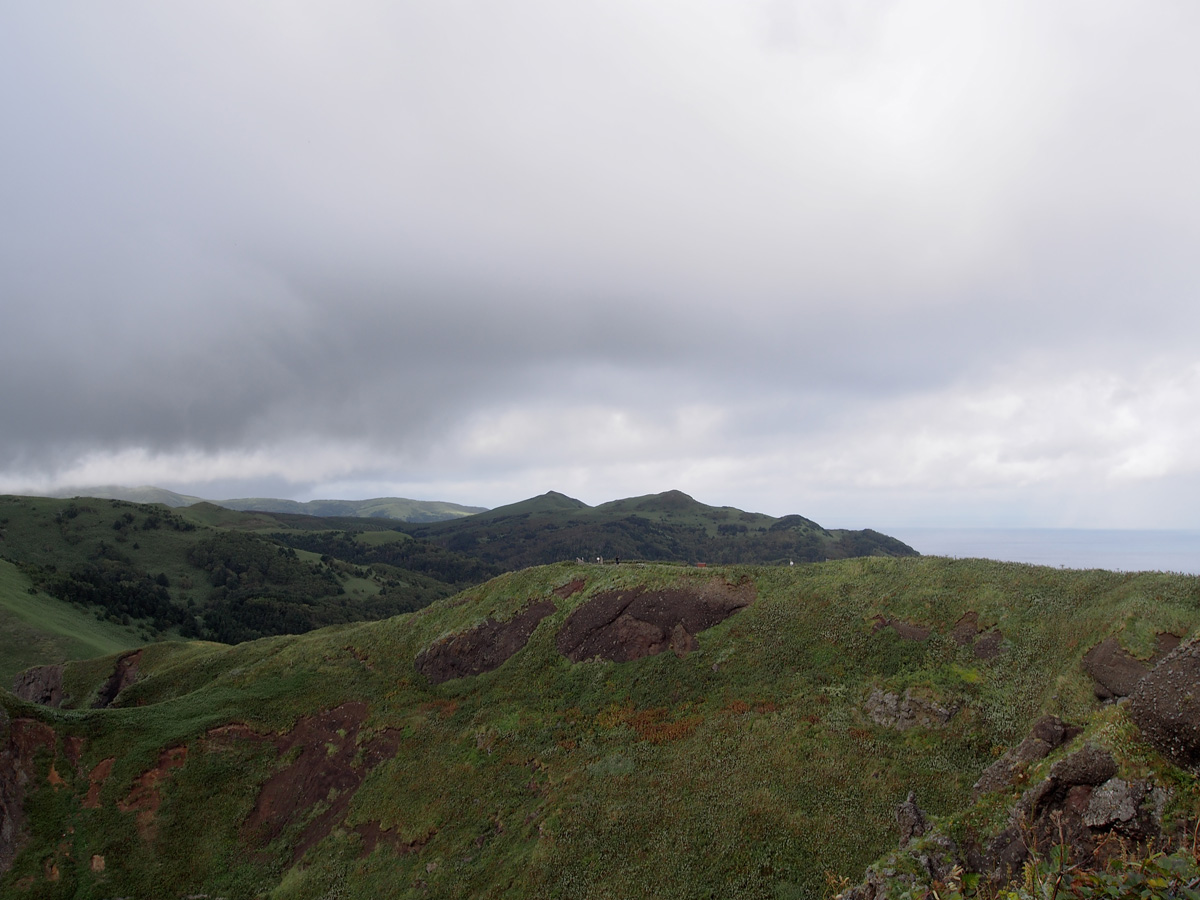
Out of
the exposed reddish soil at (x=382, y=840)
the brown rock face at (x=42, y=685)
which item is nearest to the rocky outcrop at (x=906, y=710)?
the exposed reddish soil at (x=382, y=840)

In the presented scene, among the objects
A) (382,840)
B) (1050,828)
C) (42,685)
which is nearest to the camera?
(1050,828)

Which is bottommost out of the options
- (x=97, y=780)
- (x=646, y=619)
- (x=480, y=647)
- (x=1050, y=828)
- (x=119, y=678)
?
(x=119, y=678)

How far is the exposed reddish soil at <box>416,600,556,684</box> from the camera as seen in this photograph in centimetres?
3559

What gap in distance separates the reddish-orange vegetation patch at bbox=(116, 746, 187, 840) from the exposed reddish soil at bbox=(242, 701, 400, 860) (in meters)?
4.49

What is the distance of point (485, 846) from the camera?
22.3 meters

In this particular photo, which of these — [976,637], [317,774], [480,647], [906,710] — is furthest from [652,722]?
[317,774]

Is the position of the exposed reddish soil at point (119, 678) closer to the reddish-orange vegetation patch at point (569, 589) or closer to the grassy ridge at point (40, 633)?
the grassy ridge at point (40, 633)

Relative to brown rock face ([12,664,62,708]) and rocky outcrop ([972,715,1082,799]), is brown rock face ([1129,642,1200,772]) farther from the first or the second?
brown rock face ([12,664,62,708])

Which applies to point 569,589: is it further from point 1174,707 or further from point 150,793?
point 1174,707

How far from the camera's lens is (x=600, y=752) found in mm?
25719

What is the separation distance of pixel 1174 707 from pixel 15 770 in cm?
4471

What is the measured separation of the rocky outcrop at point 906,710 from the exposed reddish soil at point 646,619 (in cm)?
994

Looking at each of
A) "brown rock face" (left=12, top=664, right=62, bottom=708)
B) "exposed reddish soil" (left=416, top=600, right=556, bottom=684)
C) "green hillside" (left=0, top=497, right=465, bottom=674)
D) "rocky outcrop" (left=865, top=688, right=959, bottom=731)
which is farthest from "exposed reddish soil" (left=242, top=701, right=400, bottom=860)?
"green hillside" (left=0, top=497, right=465, bottom=674)

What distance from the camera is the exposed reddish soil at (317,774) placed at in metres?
27.1
